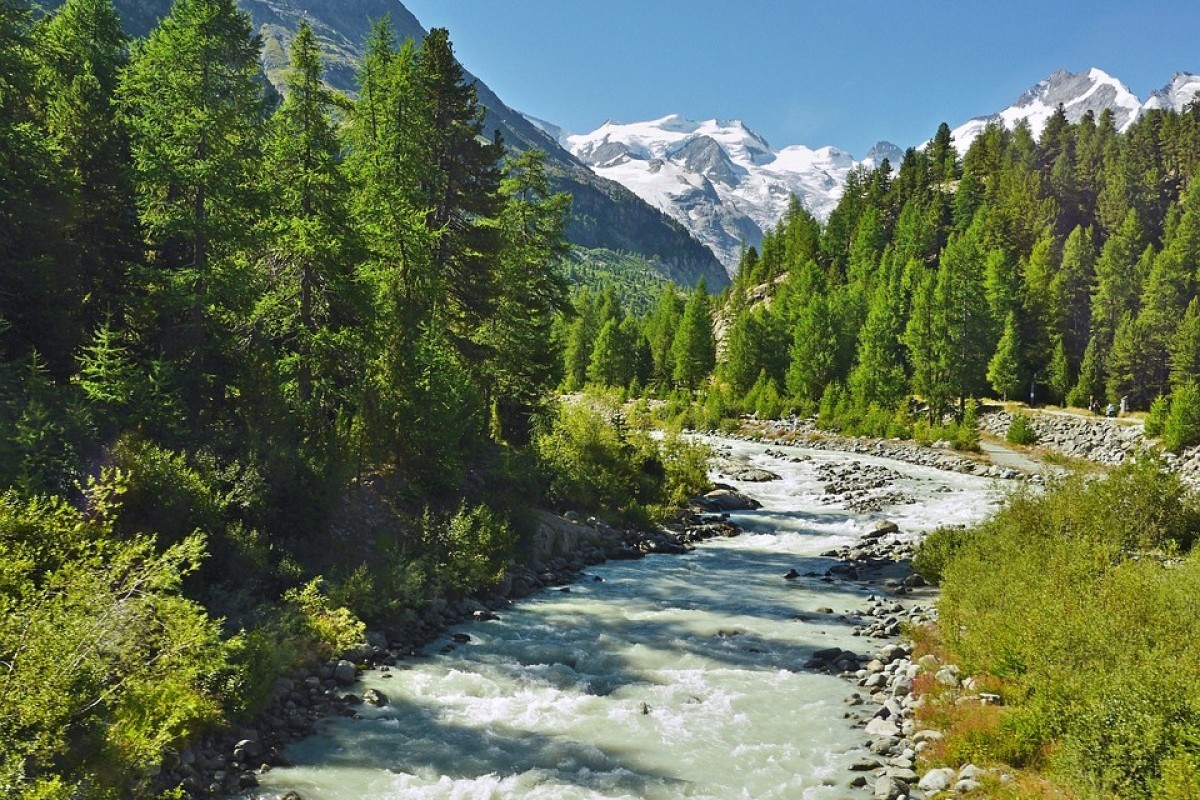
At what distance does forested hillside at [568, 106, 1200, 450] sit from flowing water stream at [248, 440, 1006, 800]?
4519 centimetres

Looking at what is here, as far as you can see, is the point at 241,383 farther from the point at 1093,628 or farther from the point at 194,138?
the point at 1093,628

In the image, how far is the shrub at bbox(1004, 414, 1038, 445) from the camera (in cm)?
5628

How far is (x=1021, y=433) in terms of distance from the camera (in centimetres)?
5631

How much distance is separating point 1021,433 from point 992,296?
2033 centimetres

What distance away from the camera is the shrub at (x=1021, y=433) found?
5628cm

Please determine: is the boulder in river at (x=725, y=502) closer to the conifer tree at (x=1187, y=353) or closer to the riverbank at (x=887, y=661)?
the riverbank at (x=887, y=661)

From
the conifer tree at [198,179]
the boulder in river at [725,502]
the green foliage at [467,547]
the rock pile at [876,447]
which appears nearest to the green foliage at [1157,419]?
the rock pile at [876,447]

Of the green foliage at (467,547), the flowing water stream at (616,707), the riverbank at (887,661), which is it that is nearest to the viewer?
the riverbank at (887,661)

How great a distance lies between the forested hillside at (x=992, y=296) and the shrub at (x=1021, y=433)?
7.04 m

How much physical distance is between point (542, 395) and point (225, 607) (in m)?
19.4

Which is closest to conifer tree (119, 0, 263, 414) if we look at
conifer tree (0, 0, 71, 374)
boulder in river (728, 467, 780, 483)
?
conifer tree (0, 0, 71, 374)

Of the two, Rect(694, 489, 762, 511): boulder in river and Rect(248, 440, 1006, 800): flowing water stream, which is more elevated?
Rect(694, 489, 762, 511): boulder in river

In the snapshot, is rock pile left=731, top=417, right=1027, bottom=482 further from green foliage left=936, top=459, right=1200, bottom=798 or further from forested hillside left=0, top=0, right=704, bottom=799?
forested hillside left=0, top=0, right=704, bottom=799

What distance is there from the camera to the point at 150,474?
14359 mm
